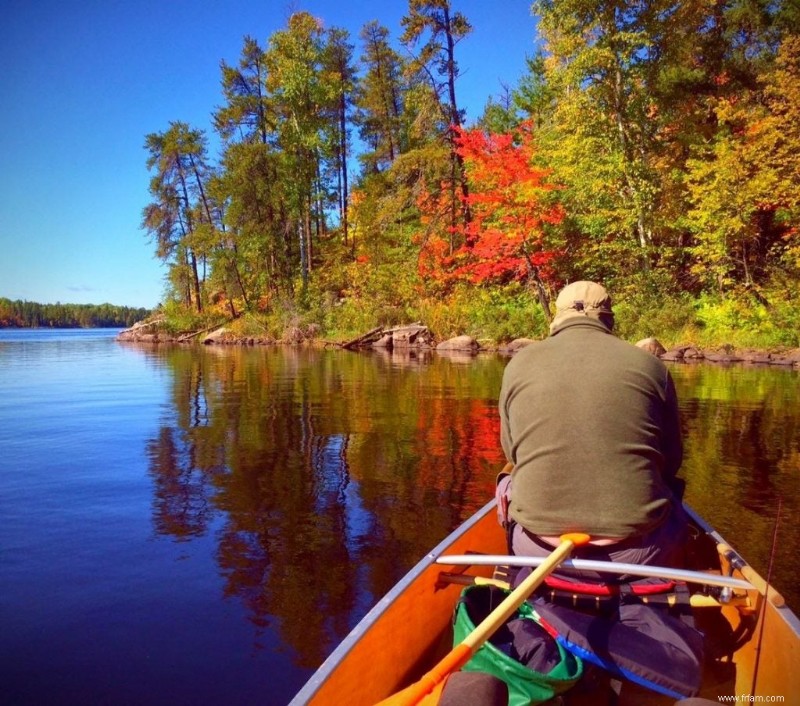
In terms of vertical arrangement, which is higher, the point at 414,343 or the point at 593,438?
the point at 593,438

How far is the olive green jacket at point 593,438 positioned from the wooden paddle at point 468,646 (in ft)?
0.61

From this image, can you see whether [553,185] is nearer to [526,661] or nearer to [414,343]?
[414,343]

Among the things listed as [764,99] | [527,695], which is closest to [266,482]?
[527,695]

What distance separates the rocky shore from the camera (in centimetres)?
1711

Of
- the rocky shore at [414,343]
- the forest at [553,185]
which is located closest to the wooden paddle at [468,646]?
the rocky shore at [414,343]

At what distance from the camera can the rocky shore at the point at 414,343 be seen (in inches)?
674

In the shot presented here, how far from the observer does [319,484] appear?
600cm

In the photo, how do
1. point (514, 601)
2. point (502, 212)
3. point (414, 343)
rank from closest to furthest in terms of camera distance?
point (514, 601) → point (502, 212) → point (414, 343)

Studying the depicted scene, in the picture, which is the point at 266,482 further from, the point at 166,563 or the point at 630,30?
the point at 630,30

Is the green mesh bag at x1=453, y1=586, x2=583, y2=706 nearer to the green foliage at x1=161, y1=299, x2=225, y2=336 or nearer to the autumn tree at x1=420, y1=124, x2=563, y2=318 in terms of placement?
the autumn tree at x1=420, y1=124, x2=563, y2=318

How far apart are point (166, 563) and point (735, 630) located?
3477 mm

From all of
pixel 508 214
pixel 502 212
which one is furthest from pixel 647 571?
pixel 508 214

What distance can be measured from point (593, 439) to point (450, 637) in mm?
1289

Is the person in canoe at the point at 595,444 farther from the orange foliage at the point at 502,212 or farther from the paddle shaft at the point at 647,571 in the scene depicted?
the orange foliage at the point at 502,212
